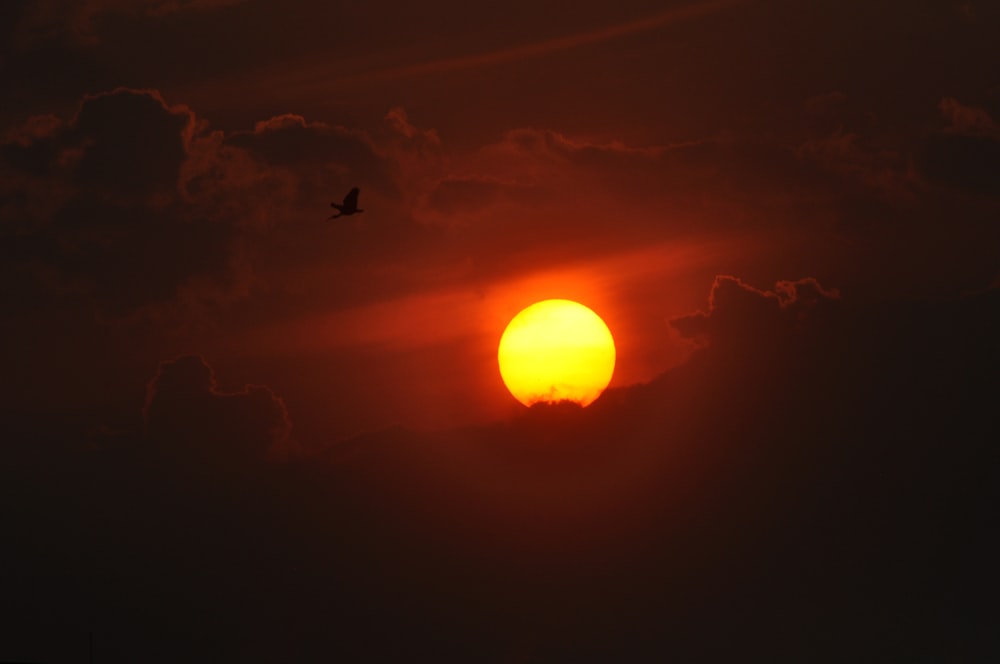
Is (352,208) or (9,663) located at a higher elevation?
(352,208)

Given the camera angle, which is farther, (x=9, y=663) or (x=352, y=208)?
(x=9, y=663)

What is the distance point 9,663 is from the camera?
181 feet

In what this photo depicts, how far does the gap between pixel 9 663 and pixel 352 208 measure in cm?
5281

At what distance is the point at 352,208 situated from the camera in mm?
48031
